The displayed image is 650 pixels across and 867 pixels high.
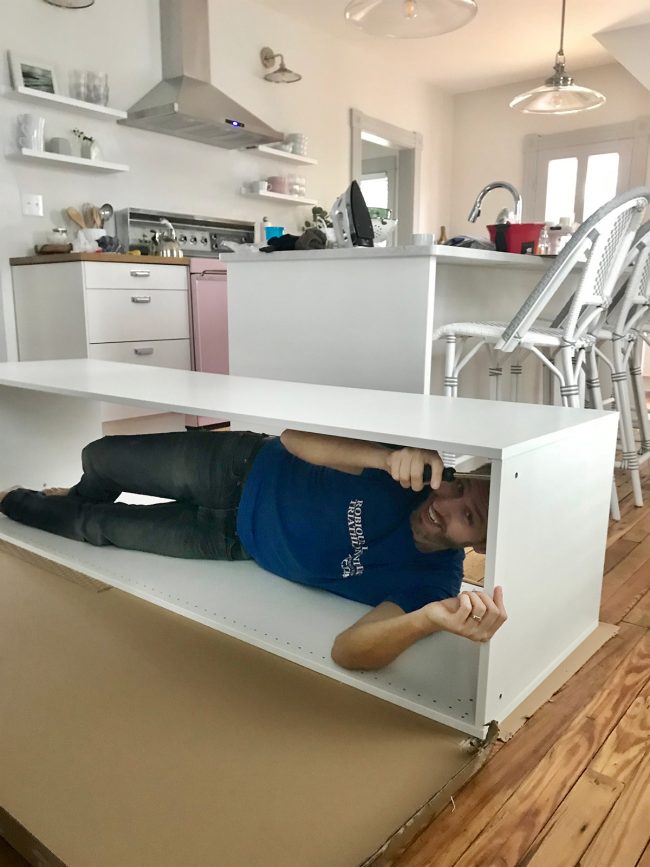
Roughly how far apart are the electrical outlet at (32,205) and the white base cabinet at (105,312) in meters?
0.27

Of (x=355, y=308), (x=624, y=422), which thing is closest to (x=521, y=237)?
(x=355, y=308)

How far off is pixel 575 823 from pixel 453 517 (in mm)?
502

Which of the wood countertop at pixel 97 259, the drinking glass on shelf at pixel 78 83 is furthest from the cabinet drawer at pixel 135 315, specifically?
the drinking glass on shelf at pixel 78 83

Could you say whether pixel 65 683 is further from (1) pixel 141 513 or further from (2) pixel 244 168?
(2) pixel 244 168

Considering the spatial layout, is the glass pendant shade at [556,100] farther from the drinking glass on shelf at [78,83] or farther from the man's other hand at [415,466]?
the man's other hand at [415,466]

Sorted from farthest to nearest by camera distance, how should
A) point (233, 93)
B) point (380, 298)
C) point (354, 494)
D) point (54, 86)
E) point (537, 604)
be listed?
point (233, 93), point (54, 86), point (380, 298), point (354, 494), point (537, 604)

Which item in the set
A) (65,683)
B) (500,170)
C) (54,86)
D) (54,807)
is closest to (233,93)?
(54,86)

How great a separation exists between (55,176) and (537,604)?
10.7 ft

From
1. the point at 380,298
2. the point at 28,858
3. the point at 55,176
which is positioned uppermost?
the point at 55,176

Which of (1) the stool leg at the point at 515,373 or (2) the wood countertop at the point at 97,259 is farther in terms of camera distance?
(2) the wood countertop at the point at 97,259

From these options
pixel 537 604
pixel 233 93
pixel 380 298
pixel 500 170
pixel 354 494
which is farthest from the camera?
pixel 500 170

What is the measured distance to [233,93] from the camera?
14.5 ft

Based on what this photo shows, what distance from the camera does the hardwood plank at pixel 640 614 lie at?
1512mm

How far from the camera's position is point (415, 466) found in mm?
1145
